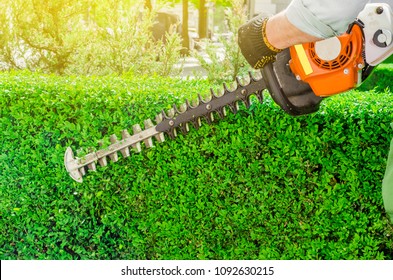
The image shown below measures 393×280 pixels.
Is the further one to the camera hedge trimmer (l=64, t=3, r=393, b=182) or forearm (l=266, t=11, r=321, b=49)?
hedge trimmer (l=64, t=3, r=393, b=182)

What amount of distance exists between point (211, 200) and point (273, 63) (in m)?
1.11

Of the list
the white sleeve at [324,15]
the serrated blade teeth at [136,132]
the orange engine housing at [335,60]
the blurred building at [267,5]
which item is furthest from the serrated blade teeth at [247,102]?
the blurred building at [267,5]

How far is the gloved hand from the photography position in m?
2.50

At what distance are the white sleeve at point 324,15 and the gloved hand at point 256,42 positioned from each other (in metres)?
0.26

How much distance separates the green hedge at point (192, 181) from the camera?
3266 millimetres

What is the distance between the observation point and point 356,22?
255 centimetres

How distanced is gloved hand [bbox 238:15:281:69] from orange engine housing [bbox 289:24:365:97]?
0.12m

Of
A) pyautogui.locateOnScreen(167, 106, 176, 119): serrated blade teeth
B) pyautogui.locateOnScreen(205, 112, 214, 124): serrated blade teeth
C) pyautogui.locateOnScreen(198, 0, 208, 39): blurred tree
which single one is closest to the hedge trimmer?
pyautogui.locateOnScreen(205, 112, 214, 124): serrated blade teeth

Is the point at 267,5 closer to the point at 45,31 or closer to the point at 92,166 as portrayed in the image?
the point at 45,31

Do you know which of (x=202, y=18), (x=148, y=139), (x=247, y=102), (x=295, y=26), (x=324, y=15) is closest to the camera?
(x=324, y=15)

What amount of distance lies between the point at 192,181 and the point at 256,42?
116 cm

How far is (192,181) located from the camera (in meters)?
3.46

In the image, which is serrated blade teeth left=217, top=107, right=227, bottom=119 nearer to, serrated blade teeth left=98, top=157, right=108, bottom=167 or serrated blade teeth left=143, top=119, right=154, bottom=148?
serrated blade teeth left=143, top=119, right=154, bottom=148

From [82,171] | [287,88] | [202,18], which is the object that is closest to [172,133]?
[82,171]
